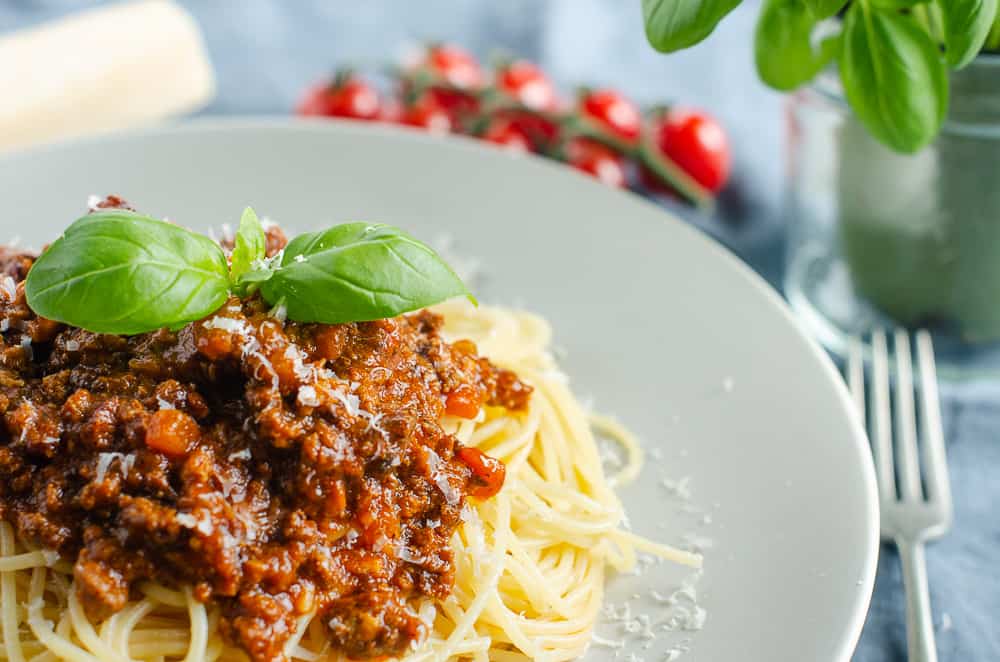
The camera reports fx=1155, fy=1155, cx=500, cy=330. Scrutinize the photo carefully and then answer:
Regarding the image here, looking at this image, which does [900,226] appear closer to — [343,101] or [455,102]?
[455,102]

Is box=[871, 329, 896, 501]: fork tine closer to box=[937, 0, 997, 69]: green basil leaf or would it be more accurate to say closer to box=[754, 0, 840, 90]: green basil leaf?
box=[754, 0, 840, 90]: green basil leaf

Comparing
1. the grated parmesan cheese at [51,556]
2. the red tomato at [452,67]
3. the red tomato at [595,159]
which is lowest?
the grated parmesan cheese at [51,556]

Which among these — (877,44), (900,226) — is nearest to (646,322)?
(900,226)

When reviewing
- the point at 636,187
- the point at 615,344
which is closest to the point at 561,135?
the point at 636,187

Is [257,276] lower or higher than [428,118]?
higher

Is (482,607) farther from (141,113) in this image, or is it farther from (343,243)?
(141,113)

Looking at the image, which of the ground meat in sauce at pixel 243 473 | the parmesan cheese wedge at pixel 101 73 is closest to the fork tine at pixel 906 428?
the ground meat in sauce at pixel 243 473

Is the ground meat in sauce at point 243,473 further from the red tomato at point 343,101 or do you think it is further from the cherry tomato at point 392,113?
the cherry tomato at point 392,113
